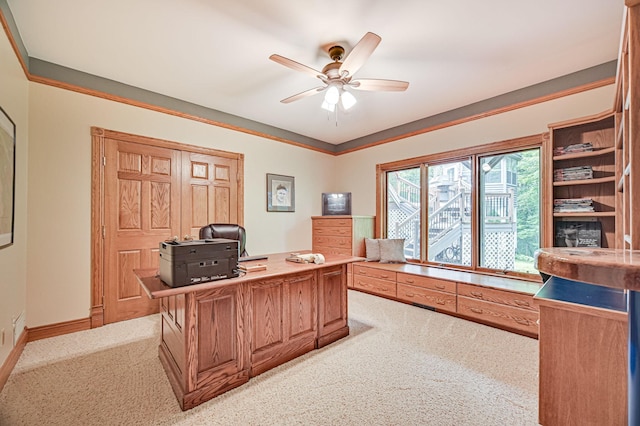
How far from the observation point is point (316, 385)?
194 cm

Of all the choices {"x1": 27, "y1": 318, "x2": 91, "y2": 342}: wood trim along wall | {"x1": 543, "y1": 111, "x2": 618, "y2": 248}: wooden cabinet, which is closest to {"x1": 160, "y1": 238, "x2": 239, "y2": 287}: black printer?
{"x1": 27, "y1": 318, "x2": 91, "y2": 342}: wood trim along wall

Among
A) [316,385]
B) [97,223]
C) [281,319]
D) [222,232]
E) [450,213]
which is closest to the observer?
[316,385]

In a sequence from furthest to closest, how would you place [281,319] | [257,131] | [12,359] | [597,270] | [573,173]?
[257,131] → [573,173] → [281,319] → [12,359] → [597,270]

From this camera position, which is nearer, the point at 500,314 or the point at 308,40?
the point at 308,40

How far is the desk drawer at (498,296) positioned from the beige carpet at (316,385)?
31cm

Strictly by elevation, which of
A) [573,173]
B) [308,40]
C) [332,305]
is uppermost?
[308,40]

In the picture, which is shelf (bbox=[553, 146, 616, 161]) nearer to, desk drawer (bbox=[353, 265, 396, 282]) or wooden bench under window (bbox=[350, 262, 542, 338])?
wooden bench under window (bbox=[350, 262, 542, 338])

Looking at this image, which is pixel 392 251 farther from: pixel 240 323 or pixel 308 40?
pixel 308 40

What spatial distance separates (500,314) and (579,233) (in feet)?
3.65

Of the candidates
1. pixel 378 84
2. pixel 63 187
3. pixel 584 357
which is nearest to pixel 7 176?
pixel 63 187

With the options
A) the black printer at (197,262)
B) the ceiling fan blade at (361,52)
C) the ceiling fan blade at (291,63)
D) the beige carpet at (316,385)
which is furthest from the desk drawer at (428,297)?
the ceiling fan blade at (291,63)

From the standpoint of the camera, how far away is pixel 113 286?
3.04 meters

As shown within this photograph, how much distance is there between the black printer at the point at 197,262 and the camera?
5.36 ft

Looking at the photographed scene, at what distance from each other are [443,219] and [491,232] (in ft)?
2.16
